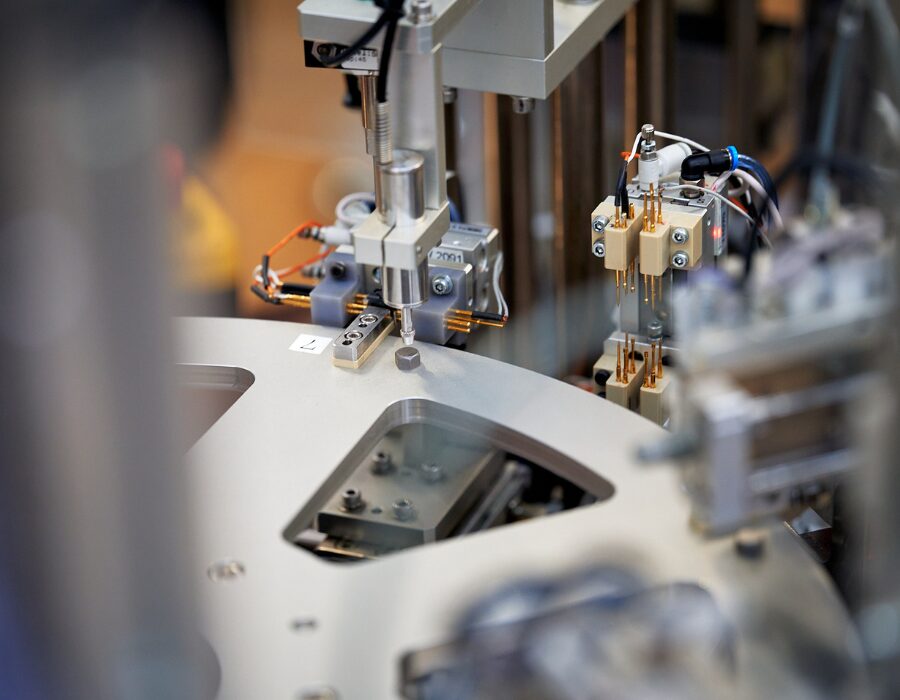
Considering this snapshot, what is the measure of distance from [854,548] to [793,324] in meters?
0.53

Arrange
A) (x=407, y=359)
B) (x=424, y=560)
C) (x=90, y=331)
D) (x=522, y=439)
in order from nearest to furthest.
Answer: (x=90, y=331), (x=424, y=560), (x=522, y=439), (x=407, y=359)

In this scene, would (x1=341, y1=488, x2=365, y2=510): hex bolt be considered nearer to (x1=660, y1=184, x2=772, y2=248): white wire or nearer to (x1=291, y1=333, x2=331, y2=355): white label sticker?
(x1=291, y1=333, x2=331, y2=355): white label sticker

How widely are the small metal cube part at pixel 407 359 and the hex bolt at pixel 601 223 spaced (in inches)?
9.6

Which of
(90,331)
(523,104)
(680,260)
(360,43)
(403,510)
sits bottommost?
(403,510)

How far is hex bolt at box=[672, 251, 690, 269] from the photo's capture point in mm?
1434

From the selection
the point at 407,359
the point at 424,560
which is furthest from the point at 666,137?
the point at 424,560

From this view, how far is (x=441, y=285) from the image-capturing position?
1561 millimetres

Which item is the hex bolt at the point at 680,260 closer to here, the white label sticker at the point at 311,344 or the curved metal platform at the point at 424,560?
the curved metal platform at the point at 424,560

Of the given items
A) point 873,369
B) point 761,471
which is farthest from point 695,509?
point 873,369

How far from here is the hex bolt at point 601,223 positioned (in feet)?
4.70

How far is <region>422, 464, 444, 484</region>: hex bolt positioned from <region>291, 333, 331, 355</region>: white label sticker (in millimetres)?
181

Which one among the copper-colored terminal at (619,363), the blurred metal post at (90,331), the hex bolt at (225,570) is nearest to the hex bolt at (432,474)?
the copper-colored terminal at (619,363)

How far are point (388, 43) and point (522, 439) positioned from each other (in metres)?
0.42

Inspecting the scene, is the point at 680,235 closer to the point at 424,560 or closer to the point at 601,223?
the point at 601,223
